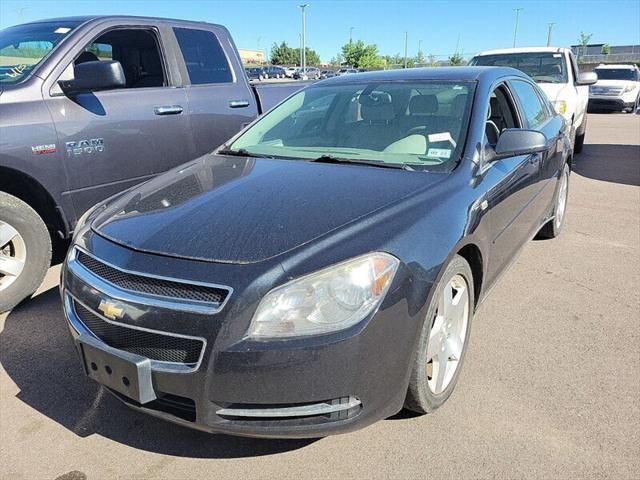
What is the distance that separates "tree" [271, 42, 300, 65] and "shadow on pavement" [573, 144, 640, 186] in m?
81.6

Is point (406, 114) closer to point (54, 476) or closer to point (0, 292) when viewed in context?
point (54, 476)

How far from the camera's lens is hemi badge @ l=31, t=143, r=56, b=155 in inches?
143

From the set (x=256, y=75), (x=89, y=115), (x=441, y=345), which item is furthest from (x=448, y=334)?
(x=256, y=75)

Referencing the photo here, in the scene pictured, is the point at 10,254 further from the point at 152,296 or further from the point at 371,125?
the point at 371,125

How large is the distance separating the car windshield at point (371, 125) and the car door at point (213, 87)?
1.22 metres

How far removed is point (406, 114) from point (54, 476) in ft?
8.64

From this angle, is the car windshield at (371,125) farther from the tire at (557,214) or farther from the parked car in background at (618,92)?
the parked car in background at (618,92)

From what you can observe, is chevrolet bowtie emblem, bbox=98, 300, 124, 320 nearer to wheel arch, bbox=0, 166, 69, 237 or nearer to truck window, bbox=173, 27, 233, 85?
wheel arch, bbox=0, 166, 69, 237

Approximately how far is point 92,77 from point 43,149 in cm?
61

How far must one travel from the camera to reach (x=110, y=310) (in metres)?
2.09

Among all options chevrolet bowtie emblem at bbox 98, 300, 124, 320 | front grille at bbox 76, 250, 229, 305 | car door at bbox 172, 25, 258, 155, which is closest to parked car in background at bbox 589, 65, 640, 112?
car door at bbox 172, 25, 258, 155

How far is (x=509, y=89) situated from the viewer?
12.4 feet

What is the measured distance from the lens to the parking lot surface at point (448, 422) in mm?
2242

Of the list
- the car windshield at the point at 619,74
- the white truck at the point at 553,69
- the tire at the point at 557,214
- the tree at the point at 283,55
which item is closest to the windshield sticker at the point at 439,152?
the tire at the point at 557,214
